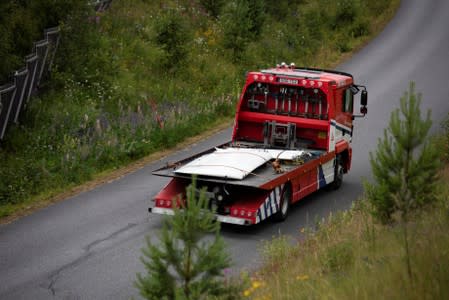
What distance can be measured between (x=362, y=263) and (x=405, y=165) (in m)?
1.37

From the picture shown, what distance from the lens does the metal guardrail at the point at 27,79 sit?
61.9ft

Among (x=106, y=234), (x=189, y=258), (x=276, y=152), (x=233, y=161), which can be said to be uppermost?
(x=189, y=258)

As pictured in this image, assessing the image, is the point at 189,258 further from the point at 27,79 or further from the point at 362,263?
the point at 27,79

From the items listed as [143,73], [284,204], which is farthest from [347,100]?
[143,73]

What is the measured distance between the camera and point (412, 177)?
1046cm

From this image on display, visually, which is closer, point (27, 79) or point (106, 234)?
point (106, 234)

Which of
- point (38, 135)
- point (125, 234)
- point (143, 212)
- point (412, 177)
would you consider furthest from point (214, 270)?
point (38, 135)

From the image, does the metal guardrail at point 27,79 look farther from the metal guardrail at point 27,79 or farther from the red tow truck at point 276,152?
the red tow truck at point 276,152

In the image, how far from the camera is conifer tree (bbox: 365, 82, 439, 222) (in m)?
9.11

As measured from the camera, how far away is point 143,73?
89.3 feet

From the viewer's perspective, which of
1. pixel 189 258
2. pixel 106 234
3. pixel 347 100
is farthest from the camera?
pixel 347 100

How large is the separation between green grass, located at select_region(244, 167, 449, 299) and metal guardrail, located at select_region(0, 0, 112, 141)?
347 inches

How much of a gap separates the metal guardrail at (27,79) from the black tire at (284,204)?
7.38 metres

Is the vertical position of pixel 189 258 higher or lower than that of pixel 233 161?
higher
